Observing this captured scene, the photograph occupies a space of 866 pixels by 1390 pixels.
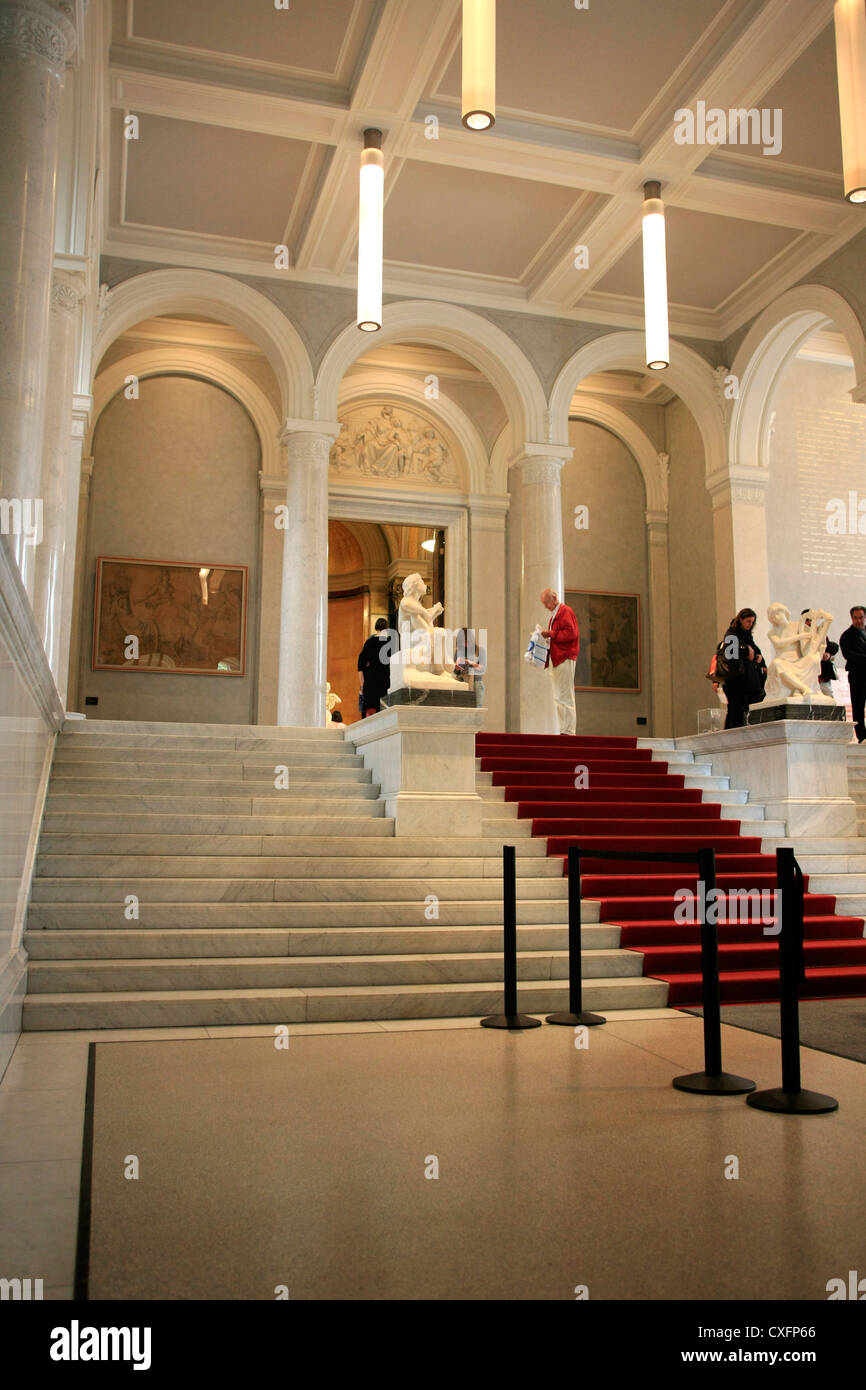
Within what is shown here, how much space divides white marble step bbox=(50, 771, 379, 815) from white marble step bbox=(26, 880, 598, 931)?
5.44 ft

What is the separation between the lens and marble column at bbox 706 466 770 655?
15312mm

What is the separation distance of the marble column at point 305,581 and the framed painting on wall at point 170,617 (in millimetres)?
2794

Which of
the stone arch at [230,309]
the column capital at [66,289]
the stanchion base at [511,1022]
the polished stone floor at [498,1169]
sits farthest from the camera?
the stone arch at [230,309]

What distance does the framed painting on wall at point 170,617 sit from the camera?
15.8 m

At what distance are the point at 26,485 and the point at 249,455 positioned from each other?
11.3 meters

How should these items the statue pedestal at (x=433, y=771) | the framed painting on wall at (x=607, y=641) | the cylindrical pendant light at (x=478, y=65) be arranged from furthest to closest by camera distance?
the framed painting on wall at (x=607, y=641) < the statue pedestal at (x=433, y=771) < the cylindrical pendant light at (x=478, y=65)

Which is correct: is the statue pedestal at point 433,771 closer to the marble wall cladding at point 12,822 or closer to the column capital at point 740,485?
the marble wall cladding at point 12,822

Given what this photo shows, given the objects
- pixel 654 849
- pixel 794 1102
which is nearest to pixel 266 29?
pixel 654 849

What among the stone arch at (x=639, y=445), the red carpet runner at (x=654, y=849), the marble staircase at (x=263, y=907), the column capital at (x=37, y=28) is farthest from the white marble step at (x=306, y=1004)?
the stone arch at (x=639, y=445)

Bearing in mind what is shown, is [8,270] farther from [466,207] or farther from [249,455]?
[249,455]

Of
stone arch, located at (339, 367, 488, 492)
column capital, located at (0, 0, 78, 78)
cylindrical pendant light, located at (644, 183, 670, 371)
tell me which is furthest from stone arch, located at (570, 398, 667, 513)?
column capital, located at (0, 0, 78, 78)

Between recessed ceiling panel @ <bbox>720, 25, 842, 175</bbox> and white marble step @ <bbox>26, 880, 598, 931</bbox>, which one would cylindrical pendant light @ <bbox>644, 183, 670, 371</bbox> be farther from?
white marble step @ <bbox>26, 880, 598, 931</bbox>

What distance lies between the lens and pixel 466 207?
13312 mm

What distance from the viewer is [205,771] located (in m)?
9.08
